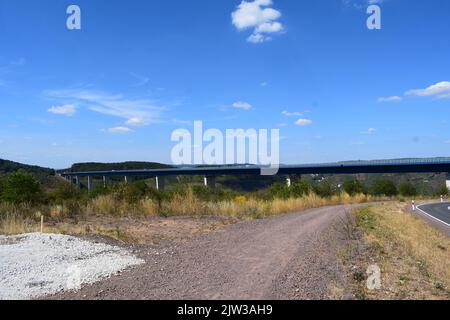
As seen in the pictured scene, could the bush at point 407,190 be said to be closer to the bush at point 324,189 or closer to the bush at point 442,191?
the bush at point 442,191

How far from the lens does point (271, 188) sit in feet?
142

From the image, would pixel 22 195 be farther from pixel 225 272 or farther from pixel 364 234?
pixel 225 272

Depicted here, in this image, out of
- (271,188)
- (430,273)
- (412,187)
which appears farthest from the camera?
(412,187)

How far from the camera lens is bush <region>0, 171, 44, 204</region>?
24266 millimetres

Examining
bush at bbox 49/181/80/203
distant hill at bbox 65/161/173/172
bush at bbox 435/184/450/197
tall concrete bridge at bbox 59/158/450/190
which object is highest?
distant hill at bbox 65/161/173/172

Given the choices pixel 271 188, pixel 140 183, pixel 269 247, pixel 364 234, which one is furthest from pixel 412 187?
pixel 269 247

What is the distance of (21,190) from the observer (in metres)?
24.9

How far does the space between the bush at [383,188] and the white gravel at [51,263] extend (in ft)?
219

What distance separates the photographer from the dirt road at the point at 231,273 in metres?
7.00

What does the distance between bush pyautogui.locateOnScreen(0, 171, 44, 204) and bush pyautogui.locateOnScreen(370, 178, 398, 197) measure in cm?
5820

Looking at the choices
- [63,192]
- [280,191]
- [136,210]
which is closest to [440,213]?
[280,191]

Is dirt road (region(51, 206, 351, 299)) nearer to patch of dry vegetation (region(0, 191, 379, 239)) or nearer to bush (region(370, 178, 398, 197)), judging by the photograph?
patch of dry vegetation (region(0, 191, 379, 239))

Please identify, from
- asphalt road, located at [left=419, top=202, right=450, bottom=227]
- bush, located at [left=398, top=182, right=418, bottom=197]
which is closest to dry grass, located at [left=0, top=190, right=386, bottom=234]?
asphalt road, located at [left=419, top=202, right=450, bottom=227]
